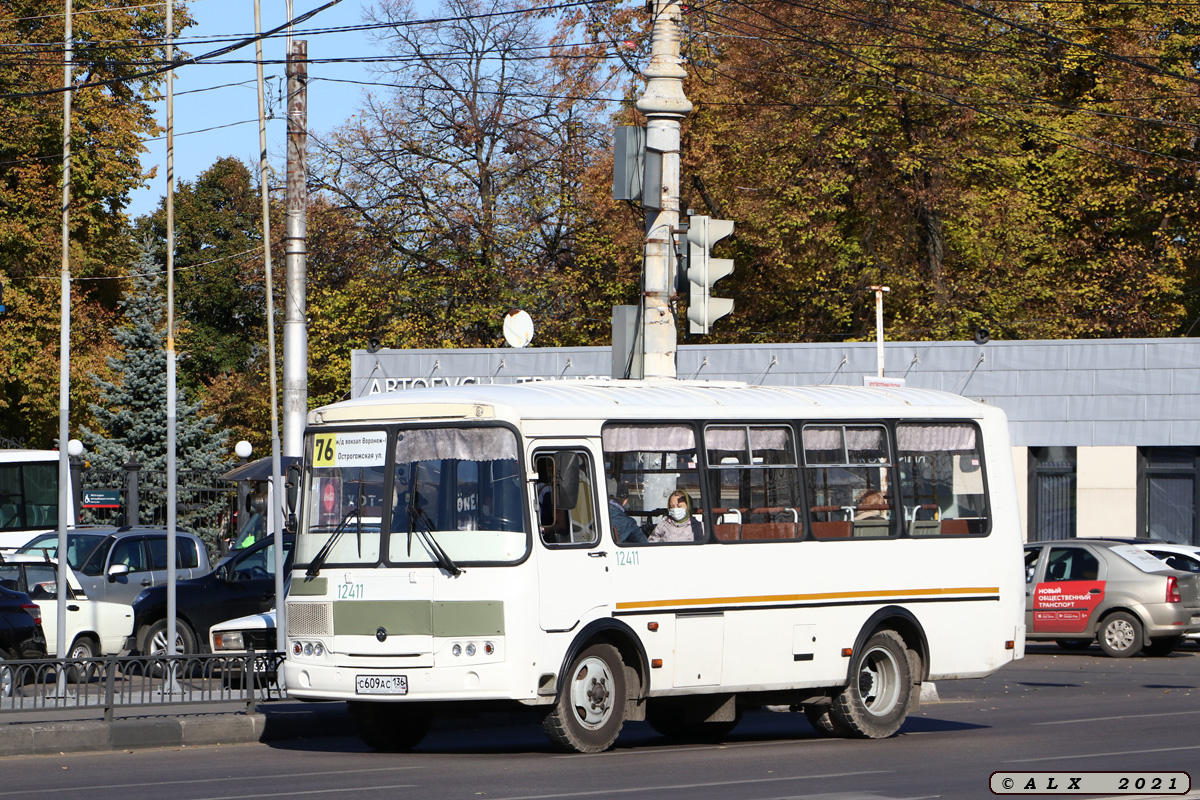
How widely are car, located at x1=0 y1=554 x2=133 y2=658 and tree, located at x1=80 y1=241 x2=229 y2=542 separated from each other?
23.8 metres

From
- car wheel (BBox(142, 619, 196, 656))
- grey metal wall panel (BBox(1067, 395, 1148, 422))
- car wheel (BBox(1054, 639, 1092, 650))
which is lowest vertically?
car wheel (BBox(1054, 639, 1092, 650))

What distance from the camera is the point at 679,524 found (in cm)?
1398

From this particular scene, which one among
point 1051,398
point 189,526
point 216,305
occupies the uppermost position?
point 216,305

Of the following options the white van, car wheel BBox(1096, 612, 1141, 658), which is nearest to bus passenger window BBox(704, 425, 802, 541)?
car wheel BBox(1096, 612, 1141, 658)

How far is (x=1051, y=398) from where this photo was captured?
36.0 meters

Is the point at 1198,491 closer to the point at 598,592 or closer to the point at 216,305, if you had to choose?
the point at 598,592

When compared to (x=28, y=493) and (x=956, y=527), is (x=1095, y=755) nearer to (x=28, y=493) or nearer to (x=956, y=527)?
(x=956, y=527)

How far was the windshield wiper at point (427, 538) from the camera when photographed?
12.9 m

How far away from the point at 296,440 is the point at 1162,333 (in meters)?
32.1

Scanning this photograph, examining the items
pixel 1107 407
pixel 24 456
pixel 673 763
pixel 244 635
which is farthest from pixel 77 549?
pixel 1107 407

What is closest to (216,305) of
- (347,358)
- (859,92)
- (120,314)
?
(120,314)

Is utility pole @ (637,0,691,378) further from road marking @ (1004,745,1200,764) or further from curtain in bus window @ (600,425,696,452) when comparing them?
road marking @ (1004,745,1200,764)

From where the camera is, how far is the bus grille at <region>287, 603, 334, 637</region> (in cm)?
1330

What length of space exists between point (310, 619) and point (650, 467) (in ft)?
9.21
